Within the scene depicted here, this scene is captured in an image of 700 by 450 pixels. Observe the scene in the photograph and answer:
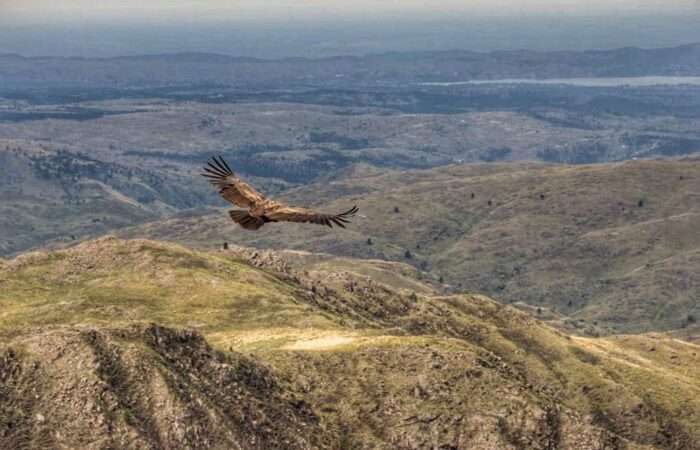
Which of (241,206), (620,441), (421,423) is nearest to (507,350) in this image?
(620,441)

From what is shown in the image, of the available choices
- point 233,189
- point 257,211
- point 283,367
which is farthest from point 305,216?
point 283,367

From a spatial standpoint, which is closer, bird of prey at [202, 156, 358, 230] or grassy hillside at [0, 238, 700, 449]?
bird of prey at [202, 156, 358, 230]

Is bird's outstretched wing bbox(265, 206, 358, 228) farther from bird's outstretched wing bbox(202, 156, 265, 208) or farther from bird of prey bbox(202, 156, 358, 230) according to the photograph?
bird's outstretched wing bbox(202, 156, 265, 208)

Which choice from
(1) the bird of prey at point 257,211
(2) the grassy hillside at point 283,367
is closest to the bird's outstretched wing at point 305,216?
(1) the bird of prey at point 257,211

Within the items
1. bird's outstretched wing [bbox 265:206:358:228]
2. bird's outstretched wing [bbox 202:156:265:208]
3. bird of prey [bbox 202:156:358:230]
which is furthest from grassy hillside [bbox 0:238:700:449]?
bird's outstretched wing [bbox 265:206:358:228]

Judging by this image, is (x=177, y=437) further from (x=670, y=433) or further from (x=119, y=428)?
(x=670, y=433)
